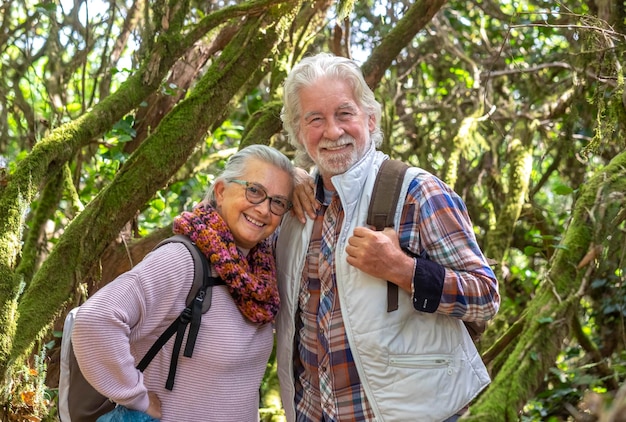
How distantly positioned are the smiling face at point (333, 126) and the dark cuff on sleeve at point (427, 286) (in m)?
0.54

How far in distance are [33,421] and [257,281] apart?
150 centimetres

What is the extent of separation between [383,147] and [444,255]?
3.11 meters

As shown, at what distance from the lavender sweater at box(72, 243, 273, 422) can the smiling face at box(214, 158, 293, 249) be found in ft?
0.83

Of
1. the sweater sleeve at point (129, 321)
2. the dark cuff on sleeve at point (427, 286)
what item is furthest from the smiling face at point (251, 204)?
the dark cuff on sleeve at point (427, 286)

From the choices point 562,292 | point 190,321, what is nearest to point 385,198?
point 190,321

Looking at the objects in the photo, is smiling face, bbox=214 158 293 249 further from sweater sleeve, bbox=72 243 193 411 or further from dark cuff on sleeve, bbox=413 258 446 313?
dark cuff on sleeve, bbox=413 258 446 313

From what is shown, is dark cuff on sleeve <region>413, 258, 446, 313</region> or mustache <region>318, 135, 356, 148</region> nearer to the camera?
dark cuff on sleeve <region>413, 258, 446, 313</region>

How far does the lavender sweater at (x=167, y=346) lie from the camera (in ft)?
7.37

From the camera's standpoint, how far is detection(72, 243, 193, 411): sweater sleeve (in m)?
2.24

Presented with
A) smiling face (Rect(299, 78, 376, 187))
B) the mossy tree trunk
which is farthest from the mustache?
the mossy tree trunk

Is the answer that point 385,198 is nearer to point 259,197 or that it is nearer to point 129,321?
point 259,197

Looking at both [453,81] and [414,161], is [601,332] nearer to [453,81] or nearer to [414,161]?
[414,161]

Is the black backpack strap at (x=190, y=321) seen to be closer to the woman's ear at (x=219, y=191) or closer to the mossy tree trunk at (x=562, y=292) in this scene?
the woman's ear at (x=219, y=191)

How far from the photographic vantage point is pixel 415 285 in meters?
2.32
